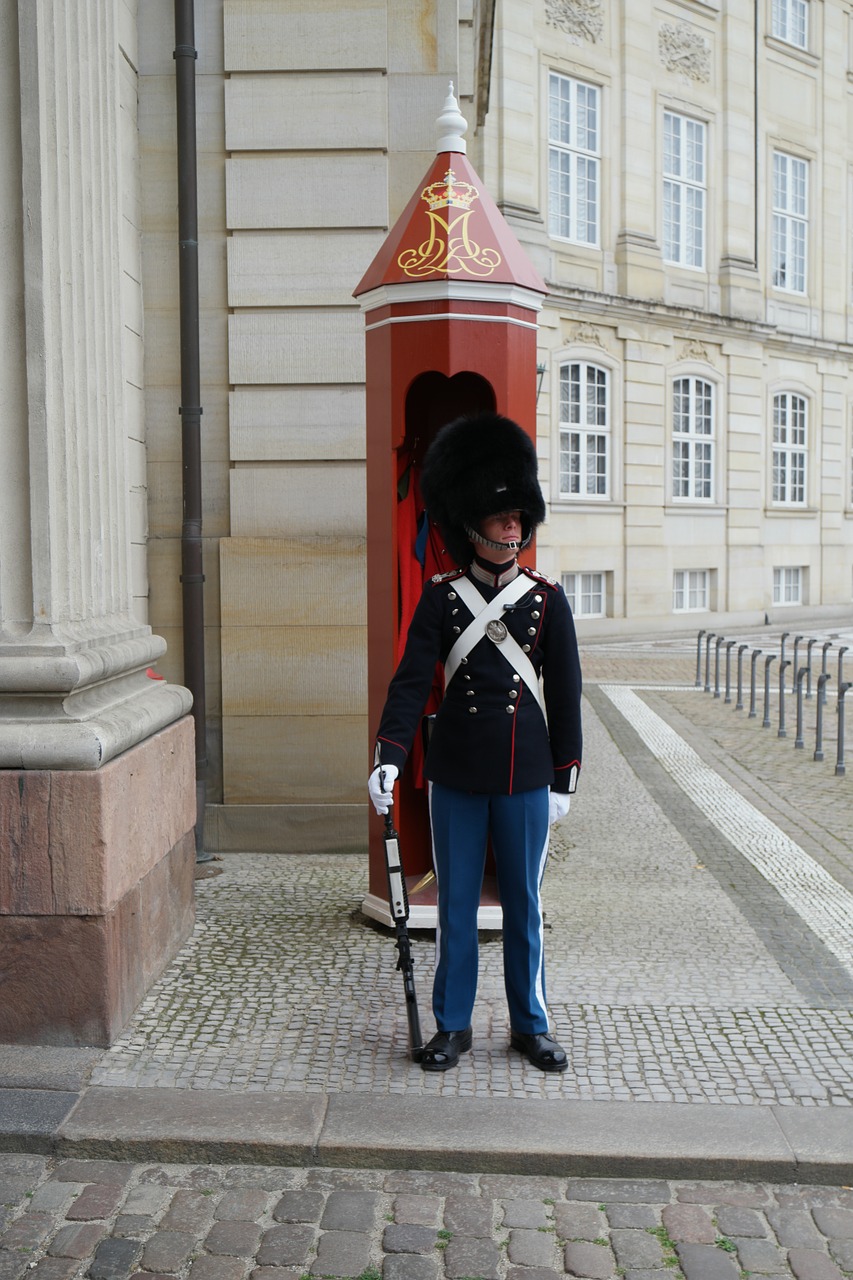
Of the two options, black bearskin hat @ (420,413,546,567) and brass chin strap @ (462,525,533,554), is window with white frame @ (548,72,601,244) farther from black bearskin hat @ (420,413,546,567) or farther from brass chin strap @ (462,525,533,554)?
brass chin strap @ (462,525,533,554)

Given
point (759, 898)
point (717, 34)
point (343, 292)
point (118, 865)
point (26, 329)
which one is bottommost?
point (759, 898)

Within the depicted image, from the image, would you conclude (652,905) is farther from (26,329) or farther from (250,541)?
(26,329)

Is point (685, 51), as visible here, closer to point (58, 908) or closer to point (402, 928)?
point (402, 928)

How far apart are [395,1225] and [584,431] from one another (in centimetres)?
2034

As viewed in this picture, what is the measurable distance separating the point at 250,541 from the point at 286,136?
6.61ft

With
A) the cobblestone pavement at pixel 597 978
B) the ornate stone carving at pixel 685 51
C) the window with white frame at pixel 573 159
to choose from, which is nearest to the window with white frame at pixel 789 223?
the ornate stone carving at pixel 685 51

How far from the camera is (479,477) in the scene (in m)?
3.89

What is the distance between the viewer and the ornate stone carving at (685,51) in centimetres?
2373

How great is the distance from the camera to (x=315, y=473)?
21.5ft

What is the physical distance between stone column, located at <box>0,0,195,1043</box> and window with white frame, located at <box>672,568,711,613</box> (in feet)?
67.6

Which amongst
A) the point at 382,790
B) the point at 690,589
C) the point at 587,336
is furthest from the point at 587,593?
the point at 382,790

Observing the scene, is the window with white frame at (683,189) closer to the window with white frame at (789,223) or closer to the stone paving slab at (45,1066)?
the window with white frame at (789,223)

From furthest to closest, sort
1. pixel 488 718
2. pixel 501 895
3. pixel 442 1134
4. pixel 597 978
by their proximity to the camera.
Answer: pixel 597 978 < pixel 501 895 < pixel 488 718 < pixel 442 1134

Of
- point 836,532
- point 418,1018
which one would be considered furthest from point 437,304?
point 836,532
